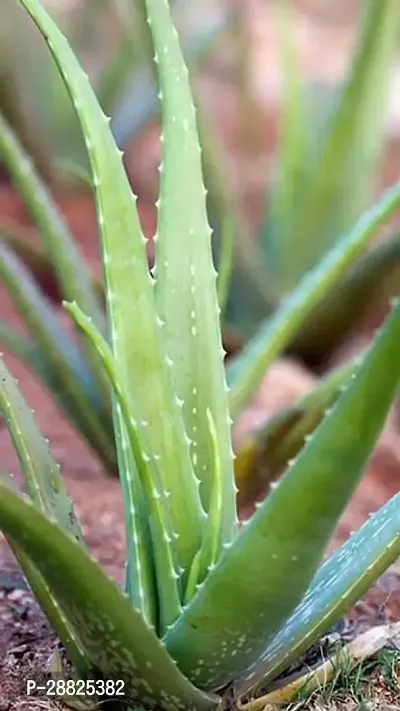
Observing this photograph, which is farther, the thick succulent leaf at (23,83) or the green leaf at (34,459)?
the thick succulent leaf at (23,83)

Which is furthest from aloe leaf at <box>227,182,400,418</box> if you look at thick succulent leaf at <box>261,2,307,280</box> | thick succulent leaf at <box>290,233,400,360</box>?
thick succulent leaf at <box>261,2,307,280</box>

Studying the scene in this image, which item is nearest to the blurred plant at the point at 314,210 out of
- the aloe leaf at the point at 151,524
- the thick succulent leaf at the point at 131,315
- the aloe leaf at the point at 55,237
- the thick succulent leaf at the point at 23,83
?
the aloe leaf at the point at 55,237

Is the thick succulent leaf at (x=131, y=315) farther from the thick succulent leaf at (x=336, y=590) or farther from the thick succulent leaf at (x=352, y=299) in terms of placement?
the thick succulent leaf at (x=352, y=299)

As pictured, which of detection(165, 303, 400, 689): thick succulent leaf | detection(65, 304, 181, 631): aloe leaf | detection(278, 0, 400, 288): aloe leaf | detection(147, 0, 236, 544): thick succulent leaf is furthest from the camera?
detection(278, 0, 400, 288): aloe leaf

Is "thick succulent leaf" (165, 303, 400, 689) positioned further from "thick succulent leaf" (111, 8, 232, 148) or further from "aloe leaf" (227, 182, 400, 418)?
"thick succulent leaf" (111, 8, 232, 148)

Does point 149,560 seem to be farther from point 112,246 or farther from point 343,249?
point 343,249

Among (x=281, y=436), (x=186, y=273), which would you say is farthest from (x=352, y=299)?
(x=186, y=273)

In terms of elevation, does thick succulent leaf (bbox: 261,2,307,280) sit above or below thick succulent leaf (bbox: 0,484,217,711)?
below
